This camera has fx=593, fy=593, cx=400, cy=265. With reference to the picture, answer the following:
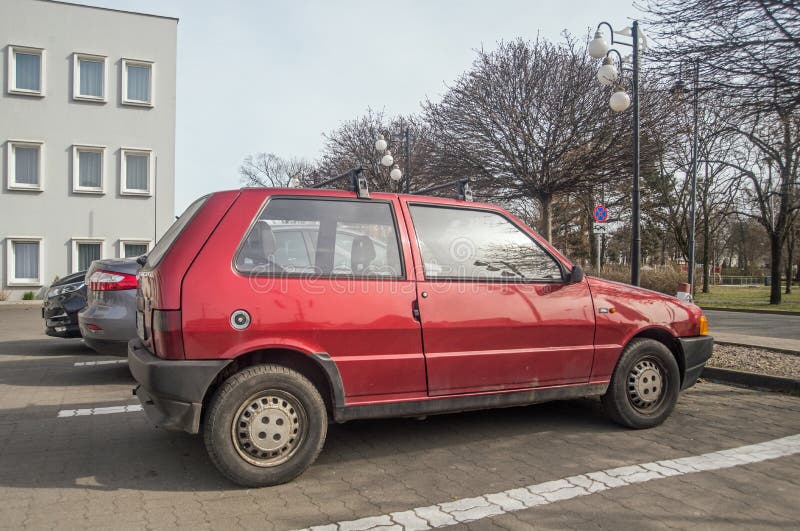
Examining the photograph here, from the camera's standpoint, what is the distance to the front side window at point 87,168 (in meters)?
24.8

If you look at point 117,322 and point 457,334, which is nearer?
point 457,334

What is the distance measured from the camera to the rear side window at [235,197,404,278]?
381 centimetres

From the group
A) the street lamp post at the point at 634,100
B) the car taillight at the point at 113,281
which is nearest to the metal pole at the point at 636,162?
the street lamp post at the point at 634,100

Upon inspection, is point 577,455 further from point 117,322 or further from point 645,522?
point 117,322

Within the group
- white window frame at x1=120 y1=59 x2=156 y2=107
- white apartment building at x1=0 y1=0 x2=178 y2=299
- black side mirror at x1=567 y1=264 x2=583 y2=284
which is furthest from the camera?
white window frame at x1=120 y1=59 x2=156 y2=107

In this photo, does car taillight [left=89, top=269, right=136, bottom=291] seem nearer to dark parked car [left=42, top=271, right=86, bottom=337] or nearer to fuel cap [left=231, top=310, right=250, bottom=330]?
dark parked car [left=42, top=271, right=86, bottom=337]

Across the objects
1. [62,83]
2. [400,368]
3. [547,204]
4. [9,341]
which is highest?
[62,83]

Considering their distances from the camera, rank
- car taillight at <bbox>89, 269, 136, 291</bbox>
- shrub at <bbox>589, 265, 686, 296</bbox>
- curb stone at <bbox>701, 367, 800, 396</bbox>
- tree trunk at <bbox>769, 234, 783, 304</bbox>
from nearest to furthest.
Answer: curb stone at <bbox>701, 367, 800, 396</bbox>, car taillight at <bbox>89, 269, 136, 291</bbox>, shrub at <bbox>589, 265, 686, 296</bbox>, tree trunk at <bbox>769, 234, 783, 304</bbox>

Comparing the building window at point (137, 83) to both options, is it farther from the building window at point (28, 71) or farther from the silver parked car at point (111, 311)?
the silver parked car at point (111, 311)

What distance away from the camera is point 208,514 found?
3.28 meters

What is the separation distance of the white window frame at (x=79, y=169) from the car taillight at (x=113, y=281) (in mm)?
20613

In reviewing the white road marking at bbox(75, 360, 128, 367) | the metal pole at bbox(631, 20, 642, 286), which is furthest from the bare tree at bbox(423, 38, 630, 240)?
the white road marking at bbox(75, 360, 128, 367)

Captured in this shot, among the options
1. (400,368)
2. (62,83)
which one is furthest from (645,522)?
(62,83)

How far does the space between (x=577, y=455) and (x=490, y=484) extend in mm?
892
